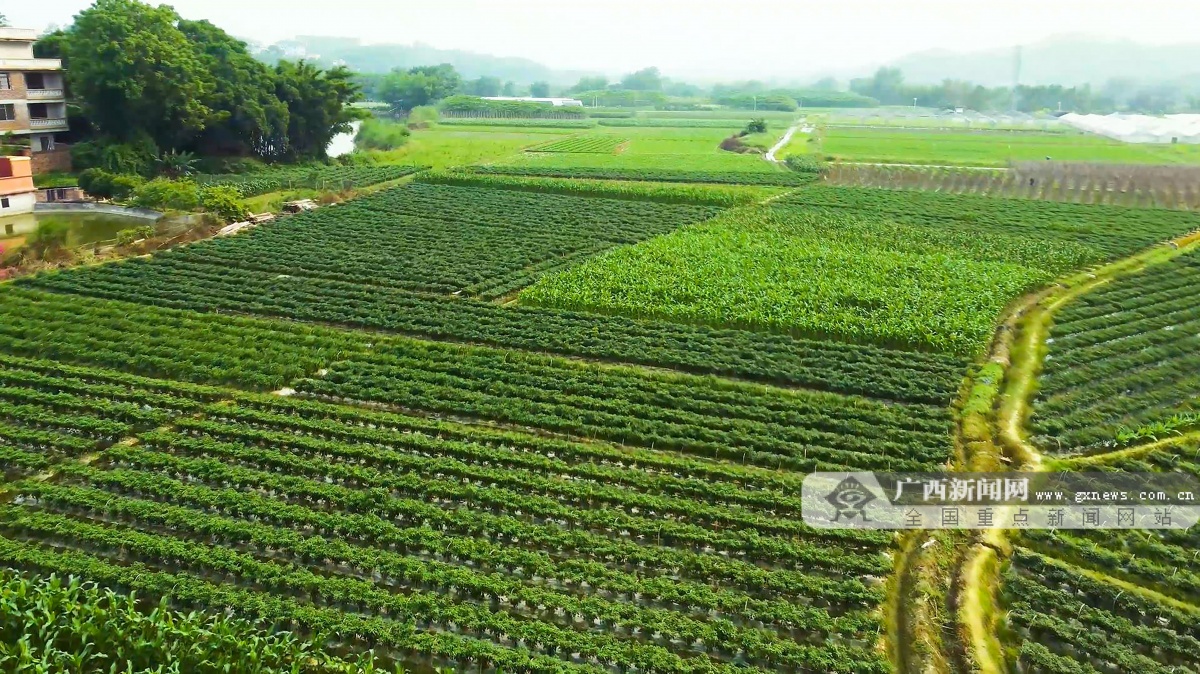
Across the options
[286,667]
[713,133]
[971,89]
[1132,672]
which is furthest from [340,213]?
[971,89]

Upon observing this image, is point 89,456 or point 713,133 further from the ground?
point 713,133

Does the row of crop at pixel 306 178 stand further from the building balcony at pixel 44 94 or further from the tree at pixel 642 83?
the tree at pixel 642 83

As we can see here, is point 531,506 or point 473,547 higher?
point 531,506

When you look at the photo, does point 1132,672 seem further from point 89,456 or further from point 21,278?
point 21,278

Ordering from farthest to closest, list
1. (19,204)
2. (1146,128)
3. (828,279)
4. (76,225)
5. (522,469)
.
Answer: (1146,128)
(19,204)
(76,225)
(828,279)
(522,469)

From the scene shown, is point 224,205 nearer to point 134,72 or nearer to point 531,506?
point 134,72

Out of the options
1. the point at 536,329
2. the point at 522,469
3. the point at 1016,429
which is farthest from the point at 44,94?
the point at 1016,429

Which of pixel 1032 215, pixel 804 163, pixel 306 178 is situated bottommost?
pixel 1032 215

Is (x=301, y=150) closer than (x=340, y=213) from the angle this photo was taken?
No

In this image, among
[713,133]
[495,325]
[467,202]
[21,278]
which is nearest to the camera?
[495,325]
